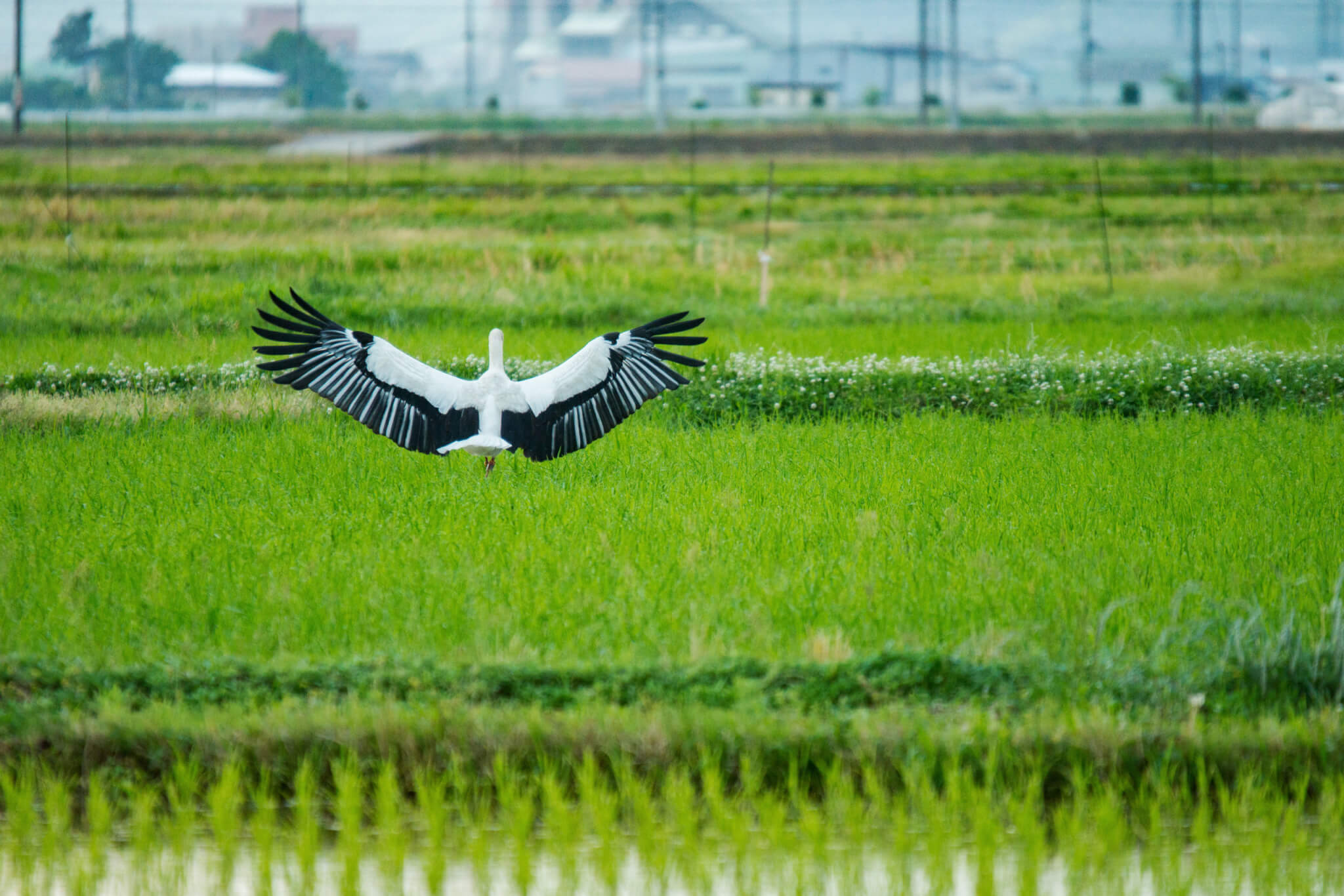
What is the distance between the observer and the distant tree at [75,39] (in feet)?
216

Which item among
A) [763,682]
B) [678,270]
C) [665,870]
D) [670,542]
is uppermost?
[678,270]

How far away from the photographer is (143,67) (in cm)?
6731

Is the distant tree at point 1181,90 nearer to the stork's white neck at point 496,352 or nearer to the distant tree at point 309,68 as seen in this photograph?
the distant tree at point 309,68

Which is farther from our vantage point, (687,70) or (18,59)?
(687,70)

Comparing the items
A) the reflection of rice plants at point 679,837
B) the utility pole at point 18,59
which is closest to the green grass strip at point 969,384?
the reflection of rice plants at point 679,837

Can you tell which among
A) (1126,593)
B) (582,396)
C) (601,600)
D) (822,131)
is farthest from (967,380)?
(822,131)

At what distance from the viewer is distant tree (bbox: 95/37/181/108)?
67188 millimetres

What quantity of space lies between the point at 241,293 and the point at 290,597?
8.72 m

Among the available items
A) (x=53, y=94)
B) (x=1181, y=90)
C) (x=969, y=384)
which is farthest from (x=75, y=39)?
(x=969, y=384)

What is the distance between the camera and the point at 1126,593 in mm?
5141

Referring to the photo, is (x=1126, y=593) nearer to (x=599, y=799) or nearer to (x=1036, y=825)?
(x=1036, y=825)

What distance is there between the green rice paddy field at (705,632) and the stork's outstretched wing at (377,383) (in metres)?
0.39

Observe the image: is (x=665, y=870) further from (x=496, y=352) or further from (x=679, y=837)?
(x=496, y=352)

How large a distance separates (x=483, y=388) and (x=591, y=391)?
1.78ft
